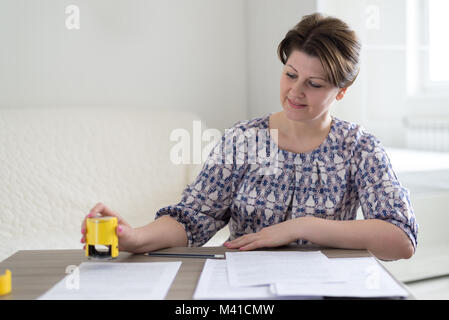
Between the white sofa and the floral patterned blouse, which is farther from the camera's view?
the white sofa

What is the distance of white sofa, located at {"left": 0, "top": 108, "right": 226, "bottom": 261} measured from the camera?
2.02 m

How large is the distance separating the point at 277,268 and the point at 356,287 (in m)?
0.15

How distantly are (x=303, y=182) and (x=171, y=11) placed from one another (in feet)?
4.88

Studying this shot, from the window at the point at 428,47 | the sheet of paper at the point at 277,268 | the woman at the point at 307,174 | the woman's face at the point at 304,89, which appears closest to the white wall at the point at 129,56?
the window at the point at 428,47

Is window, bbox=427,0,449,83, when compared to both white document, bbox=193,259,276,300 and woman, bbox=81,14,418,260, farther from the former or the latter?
white document, bbox=193,259,276,300

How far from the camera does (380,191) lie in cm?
114

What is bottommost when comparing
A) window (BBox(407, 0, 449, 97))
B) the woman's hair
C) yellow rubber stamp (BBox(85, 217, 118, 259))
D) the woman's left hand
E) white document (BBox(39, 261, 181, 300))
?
white document (BBox(39, 261, 181, 300))

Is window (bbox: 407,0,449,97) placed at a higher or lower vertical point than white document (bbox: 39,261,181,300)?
higher

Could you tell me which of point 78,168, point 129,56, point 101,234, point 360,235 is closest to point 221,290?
point 101,234

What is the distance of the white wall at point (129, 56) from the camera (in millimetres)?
2227

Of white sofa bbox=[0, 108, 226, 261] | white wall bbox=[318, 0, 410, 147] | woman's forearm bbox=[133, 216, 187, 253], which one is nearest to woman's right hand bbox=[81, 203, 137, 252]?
woman's forearm bbox=[133, 216, 187, 253]

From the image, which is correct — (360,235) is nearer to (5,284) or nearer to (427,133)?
(5,284)

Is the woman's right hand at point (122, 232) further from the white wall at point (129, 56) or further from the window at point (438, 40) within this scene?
the window at point (438, 40)

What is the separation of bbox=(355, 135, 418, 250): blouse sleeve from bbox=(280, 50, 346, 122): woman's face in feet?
0.47
